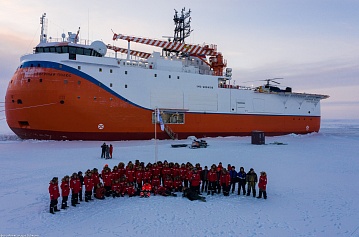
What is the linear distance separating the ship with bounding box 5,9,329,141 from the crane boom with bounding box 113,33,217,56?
13 cm

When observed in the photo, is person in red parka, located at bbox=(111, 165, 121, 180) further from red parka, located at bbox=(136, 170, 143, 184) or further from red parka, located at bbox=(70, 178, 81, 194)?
red parka, located at bbox=(70, 178, 81, 194)

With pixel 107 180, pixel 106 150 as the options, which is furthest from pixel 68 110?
pixel 107 180

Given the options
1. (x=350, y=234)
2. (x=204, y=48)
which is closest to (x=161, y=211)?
(x=350, y=234)

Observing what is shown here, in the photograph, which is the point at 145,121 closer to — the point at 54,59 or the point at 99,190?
the point at 54,59

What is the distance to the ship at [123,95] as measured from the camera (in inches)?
1043

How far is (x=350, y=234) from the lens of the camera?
743 cm

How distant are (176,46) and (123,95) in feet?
34.7

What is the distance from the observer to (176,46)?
114 feet

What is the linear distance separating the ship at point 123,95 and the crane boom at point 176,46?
0.41ft

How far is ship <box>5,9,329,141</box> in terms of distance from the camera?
26.5 meters

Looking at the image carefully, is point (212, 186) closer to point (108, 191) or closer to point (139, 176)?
point (139, 176)

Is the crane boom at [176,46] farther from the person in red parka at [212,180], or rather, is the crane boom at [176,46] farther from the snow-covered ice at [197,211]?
the person in red parka at [212,180]

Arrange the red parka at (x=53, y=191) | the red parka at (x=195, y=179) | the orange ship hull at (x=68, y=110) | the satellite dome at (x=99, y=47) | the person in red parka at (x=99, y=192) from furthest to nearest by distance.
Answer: the satellite dome at (x=99, y=47)
the orange ship hull at (x=68, y=110)
the red parka at (x=195, y=179)
the person in red parka at (x=99, y=192)
the red parka at (x=53, y=191)

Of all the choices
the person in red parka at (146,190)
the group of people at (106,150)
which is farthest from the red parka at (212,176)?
the group of people at (106,150)
